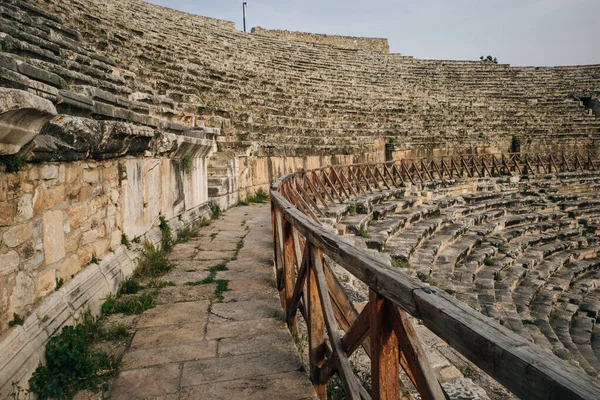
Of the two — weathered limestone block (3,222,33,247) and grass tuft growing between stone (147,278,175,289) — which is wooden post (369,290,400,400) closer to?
weathered limestone block (3,222,33,247)

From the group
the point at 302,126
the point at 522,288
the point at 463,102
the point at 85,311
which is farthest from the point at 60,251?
the point at 463,102

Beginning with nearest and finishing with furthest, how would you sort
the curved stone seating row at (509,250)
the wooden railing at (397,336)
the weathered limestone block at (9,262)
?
1. the wooden railing at (397,336)
2. the weathered limestone block at (9,262)
3. the curved stone seating row at (509,250)

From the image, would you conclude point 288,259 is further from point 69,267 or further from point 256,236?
point 256,236

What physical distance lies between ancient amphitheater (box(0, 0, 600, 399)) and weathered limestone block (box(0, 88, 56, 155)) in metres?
0.01

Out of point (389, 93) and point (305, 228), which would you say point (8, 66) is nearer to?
point (305, 228)

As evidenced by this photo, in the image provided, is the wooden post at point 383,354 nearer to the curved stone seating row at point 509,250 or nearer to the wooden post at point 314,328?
the wooden post at point 314,328

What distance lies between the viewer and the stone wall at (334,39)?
83.6ft

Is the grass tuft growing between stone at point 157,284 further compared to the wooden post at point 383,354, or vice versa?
the grass tuft growing between stone at point 157,284

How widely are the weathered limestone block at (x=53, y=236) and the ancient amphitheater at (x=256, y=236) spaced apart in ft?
0.05

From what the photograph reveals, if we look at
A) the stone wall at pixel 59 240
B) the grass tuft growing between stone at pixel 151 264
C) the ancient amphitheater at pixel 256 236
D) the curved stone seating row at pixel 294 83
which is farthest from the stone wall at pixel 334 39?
the stone wall at pixel 59 240

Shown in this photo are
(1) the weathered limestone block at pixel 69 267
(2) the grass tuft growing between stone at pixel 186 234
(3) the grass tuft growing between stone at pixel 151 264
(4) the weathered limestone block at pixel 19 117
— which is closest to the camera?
(4) the weathered limestone block at pixel 19 117

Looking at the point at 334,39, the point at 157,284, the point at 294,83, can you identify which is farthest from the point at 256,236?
the point at 334,39

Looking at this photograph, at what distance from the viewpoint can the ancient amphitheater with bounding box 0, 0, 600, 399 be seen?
6.20ft

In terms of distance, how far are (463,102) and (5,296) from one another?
2066 centimetres
